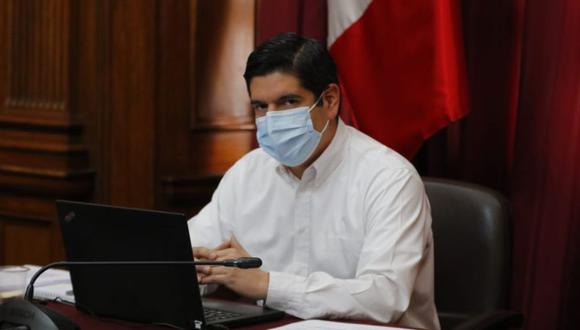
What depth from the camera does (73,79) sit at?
3.91 m

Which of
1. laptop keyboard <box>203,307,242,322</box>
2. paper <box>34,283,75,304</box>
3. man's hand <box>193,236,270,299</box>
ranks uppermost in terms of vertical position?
man's hand <box>193,236,270,299</box>

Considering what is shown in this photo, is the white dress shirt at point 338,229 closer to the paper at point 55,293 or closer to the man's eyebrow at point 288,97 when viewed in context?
the man's eyebrow at point 288,97

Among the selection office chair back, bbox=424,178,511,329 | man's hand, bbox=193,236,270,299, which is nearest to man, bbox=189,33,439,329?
man's hand, bbox=193,236,270,299

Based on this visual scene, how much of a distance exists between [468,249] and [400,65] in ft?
2.67

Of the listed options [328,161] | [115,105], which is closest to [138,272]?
[328,161]

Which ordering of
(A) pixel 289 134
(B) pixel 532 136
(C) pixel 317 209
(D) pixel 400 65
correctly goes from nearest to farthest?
(A) pixel 289 134, (C) pixel 317 209, (B) pixel 532 136, (D) pixel 400 65

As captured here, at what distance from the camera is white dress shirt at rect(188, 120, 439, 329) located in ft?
7.64

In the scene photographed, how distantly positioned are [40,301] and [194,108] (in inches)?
66.5

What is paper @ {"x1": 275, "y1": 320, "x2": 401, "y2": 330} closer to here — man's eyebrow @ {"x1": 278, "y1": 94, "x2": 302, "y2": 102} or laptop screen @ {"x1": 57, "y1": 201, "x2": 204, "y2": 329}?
laptop screen @ {"x1": 57, "y1": 201, "x2": 204, "y2": 329}

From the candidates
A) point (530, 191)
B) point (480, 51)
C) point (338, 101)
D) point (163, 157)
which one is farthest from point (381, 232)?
point (163, 157)

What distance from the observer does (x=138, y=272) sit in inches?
83.3

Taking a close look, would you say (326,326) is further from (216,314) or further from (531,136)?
(531,136)

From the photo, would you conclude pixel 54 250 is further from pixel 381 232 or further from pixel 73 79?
pixel 381 232

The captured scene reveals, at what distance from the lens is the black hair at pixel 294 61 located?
2611mm
